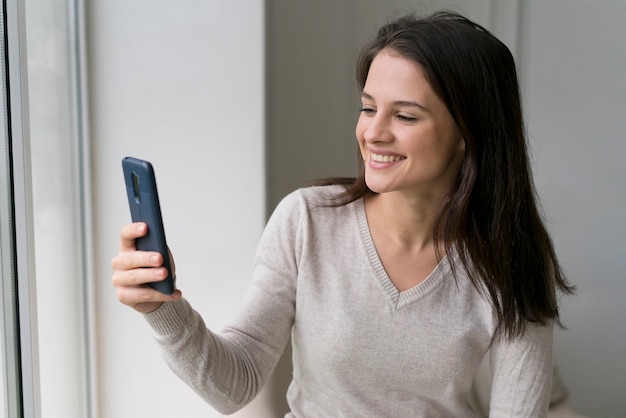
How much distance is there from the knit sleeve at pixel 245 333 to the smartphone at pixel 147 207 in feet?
0.36

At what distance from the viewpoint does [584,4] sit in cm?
198

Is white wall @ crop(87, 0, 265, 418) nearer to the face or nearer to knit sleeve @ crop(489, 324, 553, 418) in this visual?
the face

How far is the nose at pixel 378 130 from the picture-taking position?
118 cm

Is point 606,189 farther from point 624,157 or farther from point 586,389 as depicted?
point 586,389

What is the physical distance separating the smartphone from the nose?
39 cm

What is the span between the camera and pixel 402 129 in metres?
1.19

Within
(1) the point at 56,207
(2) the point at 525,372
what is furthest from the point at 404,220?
(1) the point at 56,207

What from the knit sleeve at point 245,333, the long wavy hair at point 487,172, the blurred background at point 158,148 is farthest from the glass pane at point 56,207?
the long wavy hair at point 487,172

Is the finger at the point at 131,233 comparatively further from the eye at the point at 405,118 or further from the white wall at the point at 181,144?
the white wall at the point at 181,144

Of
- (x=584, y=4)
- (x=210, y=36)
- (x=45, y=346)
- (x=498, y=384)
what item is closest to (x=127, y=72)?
(x=210, y=36)

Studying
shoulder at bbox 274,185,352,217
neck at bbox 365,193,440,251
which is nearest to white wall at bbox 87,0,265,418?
shoulder at bbox 274,185,352,217

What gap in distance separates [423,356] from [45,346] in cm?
68

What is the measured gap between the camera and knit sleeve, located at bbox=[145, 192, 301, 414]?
108cm

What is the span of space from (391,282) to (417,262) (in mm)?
63
